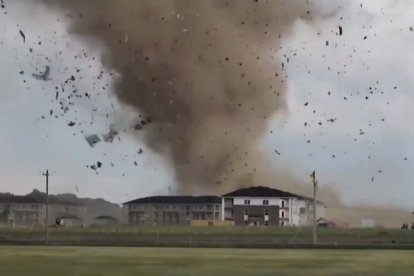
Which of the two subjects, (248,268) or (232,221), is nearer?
(248,268)

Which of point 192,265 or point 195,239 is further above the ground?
point 195,239

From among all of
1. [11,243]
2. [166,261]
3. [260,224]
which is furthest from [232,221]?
[166,261]

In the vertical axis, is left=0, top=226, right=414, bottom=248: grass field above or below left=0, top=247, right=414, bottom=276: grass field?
above

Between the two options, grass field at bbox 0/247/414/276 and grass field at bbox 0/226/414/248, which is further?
grass field at bbox 0/226/414/248

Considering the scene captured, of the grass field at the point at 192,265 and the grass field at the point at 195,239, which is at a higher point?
the grass field at the point at 195,239

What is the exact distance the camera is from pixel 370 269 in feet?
138

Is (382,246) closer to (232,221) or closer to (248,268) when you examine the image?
(248,268)

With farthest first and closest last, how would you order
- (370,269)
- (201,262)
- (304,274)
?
(201,262) < (370,269) < (304,274)

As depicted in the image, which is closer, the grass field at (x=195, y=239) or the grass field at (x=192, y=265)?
the grass field at (x=192, y=265)

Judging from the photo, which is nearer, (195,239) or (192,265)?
(192,265)

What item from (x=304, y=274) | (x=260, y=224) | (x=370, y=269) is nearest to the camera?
(x=304, y=274)

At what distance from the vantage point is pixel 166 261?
48.1 meters

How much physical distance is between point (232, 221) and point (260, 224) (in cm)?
796

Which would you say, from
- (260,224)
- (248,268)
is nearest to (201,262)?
(248,268)
